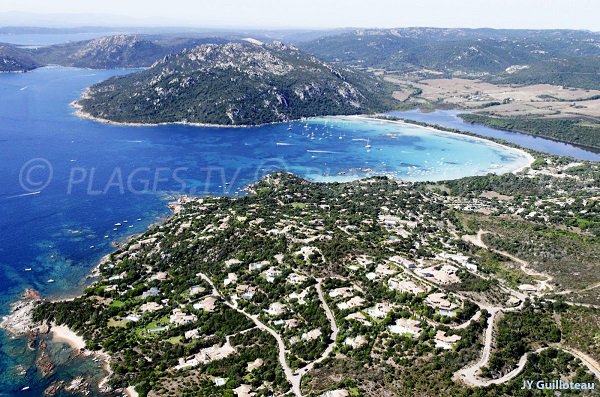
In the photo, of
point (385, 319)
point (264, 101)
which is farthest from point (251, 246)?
point (264, 101)

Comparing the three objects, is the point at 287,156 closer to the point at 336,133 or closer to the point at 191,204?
the point at 336,133

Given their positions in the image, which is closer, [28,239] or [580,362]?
[580,362]

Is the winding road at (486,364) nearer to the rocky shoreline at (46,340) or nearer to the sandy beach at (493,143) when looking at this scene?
the rocky shoreline at (46,340)

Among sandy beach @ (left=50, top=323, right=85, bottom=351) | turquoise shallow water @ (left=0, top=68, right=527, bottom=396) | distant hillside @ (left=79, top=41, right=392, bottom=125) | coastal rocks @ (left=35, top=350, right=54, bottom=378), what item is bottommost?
coastal rocks @ (left=35, top=350, right=54, bottom=378)

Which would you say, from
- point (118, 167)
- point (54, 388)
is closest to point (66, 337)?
point (54, 388)

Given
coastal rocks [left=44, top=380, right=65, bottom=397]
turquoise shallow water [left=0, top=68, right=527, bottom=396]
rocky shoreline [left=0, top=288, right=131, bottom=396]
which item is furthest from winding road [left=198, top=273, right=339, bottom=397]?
coastal rocks [left=44, top=380, right=65, bottom=397]

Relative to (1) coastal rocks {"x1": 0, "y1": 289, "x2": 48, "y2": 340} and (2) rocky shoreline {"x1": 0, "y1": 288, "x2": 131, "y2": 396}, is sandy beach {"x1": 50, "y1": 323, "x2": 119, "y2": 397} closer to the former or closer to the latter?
(2) rocky shoreline {"x1": 0, "y1": 288, "x2": 131, "y2": 396}

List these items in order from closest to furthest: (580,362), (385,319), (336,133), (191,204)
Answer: (580,362), (385,319), (191,204), (336,133)
